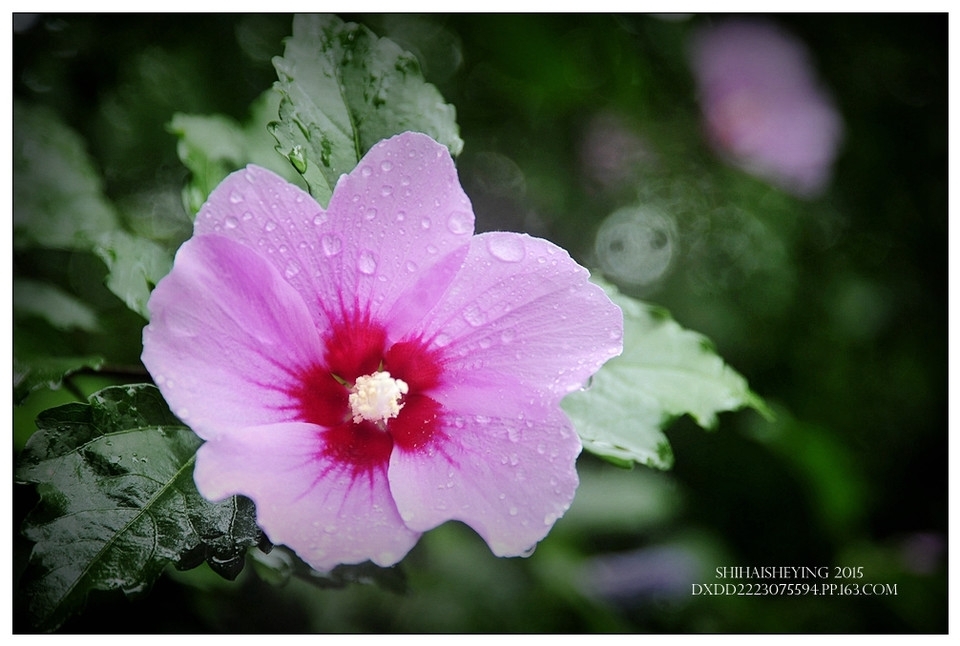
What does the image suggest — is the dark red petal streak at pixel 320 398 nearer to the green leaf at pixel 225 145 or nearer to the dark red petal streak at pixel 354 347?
the dark red petal streak at pixel 354 347

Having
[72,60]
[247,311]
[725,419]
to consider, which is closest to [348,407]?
[247,311]


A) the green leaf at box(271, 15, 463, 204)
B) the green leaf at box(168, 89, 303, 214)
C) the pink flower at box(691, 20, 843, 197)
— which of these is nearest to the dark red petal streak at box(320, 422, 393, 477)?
the green leaf at box(271, 15, 463, 204)

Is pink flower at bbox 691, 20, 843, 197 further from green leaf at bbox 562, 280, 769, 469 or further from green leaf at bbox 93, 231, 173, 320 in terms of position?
green leaf at bbox 93, 231, 173, 320

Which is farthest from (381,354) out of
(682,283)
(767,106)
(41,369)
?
(767,106)

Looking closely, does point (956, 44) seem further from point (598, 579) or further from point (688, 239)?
point (598, 579)

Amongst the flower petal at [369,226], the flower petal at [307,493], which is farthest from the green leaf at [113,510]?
the flower petal at [369,226]

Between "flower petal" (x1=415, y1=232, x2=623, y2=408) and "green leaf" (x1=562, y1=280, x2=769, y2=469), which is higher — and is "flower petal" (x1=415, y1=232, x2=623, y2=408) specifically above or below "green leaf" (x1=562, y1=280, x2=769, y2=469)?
below

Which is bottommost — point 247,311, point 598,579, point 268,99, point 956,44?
point 247,311

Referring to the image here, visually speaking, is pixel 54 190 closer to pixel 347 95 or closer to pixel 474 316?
pixel 347 95
